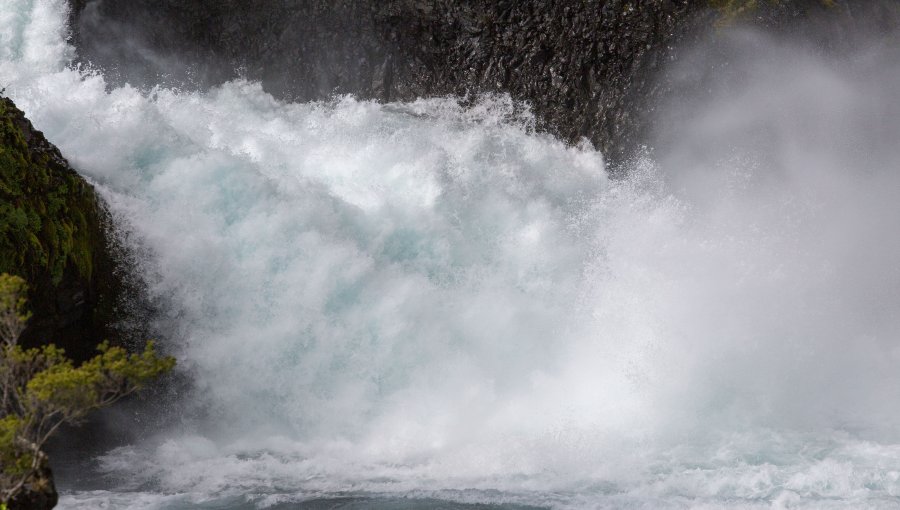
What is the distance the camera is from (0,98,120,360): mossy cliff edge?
1375 cm

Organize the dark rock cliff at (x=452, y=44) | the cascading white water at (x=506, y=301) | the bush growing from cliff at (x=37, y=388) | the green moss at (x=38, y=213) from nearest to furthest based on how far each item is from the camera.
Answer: the bush growing from cliff at (x=37, y=388) → the green moss at (x=38, y=213) → the cascading white water at (x=506, y=301) → the dark rock cliff at (x=452, y=44)

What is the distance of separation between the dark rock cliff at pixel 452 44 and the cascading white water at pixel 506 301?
97 cm

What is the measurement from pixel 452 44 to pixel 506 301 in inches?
289

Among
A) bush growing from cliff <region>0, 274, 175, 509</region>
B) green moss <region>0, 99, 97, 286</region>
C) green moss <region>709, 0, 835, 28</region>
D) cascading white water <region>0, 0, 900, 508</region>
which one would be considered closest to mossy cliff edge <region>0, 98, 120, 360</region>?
green moss <region>0, 99, 97, 286</region>

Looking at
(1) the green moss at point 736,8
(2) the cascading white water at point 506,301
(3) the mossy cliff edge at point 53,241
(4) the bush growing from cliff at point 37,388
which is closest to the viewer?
(4) the bush growing from cliff at point 37,388

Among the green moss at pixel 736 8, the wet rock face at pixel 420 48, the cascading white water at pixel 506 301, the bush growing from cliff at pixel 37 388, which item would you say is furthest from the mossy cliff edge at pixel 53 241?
the green moss at pixel 736 8

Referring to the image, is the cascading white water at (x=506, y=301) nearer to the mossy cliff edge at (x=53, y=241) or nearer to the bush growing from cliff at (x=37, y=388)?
the mossy cliff edge at (x=53, y=241)

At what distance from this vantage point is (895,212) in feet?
66.3

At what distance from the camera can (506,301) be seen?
17562mm

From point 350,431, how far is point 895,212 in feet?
42.8

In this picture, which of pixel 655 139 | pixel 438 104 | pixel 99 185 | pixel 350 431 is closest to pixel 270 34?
pixel 438 104

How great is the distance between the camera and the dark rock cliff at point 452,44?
66.5 feet

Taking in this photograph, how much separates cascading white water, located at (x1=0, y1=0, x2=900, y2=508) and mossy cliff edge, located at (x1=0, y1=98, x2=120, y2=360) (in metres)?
0.91

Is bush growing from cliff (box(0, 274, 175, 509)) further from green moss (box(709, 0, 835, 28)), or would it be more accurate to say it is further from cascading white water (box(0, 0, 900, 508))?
green moss (box(709, 0, 835, 28))
